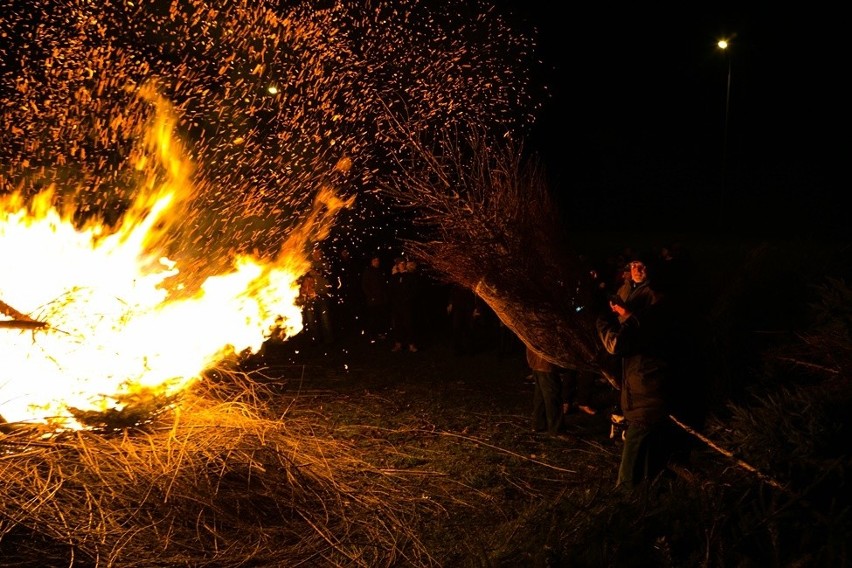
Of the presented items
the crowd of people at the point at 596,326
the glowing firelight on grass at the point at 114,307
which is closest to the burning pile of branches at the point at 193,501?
the glowing firelight on grass at the point at 114,307

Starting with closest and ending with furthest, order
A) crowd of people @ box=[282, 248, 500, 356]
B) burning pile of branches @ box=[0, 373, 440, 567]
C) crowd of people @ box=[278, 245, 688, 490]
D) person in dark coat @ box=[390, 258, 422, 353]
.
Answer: burning pile of branches @ box=[0, 373, 440, 567] → crowd of people @ box=[278, 245, 688, 490] → crowd of people @ box=[282, 248, 500, 356] → person in dark coat @ box=[390, 258, 422, 353]

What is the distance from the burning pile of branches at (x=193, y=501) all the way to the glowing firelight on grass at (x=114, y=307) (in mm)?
350

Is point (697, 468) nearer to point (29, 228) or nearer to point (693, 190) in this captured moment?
point (29, 228)

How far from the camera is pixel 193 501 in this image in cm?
447

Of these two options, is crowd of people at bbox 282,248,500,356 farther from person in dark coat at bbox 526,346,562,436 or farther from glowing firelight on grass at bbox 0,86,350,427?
person in dark coat at bbox 526,346,562,436

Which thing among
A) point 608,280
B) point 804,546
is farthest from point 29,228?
point 608,280

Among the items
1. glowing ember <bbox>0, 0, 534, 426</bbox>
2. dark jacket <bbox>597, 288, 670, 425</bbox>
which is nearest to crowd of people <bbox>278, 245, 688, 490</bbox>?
dark jacket <bbox>597, 288, 670, 425</bbox>

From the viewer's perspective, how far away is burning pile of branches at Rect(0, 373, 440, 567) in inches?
159

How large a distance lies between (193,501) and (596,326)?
117 inches

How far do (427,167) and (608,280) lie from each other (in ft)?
15.4

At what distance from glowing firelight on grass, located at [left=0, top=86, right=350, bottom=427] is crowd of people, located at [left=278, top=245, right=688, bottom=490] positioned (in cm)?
288

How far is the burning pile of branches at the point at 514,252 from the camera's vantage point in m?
4.68

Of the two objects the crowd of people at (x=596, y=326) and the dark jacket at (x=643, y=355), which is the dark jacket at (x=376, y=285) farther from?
the dark jacket at (x=643, y=355)

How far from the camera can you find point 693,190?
2381cm
